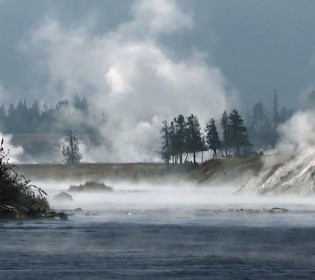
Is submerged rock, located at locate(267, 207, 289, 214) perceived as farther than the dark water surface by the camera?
Yes

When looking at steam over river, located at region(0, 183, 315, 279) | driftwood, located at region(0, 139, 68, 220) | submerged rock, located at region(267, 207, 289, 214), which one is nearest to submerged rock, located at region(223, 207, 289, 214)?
submerged rock, located at region(267, 207, 289, 214)

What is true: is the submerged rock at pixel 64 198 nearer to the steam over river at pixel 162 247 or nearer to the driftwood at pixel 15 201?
the steam over river at pixel 162 247

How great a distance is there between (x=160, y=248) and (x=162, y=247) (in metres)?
0.63

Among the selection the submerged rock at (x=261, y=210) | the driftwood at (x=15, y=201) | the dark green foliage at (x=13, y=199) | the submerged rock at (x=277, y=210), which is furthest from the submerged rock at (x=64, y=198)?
the dark green foliage at (x=13, y=199)

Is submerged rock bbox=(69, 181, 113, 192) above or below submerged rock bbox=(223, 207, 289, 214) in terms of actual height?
above

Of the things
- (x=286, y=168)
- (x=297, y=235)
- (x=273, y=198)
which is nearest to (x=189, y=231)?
(x=297, y=235)

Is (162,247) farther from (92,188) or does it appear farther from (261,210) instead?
(92,188)

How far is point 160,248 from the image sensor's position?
67312mm

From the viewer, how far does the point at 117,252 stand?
64.8 meters

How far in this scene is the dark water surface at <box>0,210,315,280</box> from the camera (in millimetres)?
54344

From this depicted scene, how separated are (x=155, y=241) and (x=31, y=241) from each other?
687 centimetres

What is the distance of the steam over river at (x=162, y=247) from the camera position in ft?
179

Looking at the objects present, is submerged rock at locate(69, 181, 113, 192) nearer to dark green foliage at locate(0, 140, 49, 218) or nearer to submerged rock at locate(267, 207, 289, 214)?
submerged rock at locate(267, 207, 289, 214)

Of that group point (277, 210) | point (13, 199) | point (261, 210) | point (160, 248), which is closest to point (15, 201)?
point (13, 199)
